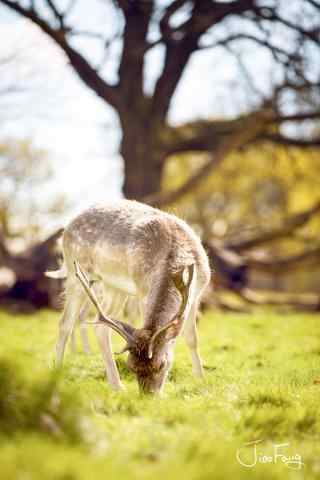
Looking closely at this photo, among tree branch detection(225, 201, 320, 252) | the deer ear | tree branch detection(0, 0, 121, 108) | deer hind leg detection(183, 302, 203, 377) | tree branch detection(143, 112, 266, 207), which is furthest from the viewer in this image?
tree branch detection(225, 201, 320, 252)

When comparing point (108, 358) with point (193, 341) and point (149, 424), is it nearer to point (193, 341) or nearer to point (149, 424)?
point (193, 341)

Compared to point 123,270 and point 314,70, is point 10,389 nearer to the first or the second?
point 123,270

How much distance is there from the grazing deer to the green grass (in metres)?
0.32

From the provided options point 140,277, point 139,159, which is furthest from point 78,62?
point 140,277

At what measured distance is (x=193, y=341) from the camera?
5.71m

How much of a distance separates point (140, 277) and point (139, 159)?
9.33 meters

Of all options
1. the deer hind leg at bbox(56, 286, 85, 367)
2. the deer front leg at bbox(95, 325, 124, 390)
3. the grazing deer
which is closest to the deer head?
the grazing deer

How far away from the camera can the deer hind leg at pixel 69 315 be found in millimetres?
5711

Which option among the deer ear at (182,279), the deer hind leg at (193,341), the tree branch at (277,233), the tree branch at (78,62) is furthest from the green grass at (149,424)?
the tree branch at (277,233)

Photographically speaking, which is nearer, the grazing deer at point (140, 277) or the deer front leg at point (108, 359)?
the grazing deer at point (140, 277)

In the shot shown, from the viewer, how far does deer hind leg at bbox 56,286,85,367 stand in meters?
5.71

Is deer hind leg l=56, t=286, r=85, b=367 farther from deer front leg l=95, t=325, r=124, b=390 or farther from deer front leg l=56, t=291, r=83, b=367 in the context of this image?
deer front leg l=95, t=325, r=124, b=390

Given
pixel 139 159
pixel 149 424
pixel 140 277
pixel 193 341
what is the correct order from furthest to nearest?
pixel 139 159 < pixel 193 341 < pixel 140 277 < pixel 149 424

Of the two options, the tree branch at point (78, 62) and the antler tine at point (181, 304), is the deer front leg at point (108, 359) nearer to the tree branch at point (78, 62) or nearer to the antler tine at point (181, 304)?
the antler tine at point (181, 304)
